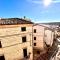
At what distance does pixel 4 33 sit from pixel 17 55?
590 cm

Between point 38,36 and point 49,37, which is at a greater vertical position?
point 38,36

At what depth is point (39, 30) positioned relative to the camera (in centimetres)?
3475

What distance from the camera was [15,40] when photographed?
810 inches

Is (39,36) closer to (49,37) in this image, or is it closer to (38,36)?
(38,36)

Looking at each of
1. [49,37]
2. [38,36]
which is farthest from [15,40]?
[49,37]

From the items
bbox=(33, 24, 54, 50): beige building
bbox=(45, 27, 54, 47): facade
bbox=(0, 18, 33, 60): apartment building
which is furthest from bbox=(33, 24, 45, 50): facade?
bbox=(0, 18, 33, 60): apartment building

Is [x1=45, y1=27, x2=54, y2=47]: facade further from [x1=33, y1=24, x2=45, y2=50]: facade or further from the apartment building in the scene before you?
the apartment building

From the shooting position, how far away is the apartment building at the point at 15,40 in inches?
744

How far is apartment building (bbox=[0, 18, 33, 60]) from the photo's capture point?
1891 cm

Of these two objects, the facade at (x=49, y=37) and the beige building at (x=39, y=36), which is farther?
the facade at (x=49, y=37)

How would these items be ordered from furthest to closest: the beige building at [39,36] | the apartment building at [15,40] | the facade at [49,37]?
the facade at [49,37]
the beige building at [39,36]
the apartment building at [15,40]

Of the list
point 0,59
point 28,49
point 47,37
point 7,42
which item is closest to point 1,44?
point 7,42

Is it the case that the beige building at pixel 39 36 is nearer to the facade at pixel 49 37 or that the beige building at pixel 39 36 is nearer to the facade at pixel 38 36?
the facade at pixel 38 36

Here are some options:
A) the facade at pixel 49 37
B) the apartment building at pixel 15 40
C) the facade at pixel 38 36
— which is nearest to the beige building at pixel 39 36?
the facade at pixel 38 36
